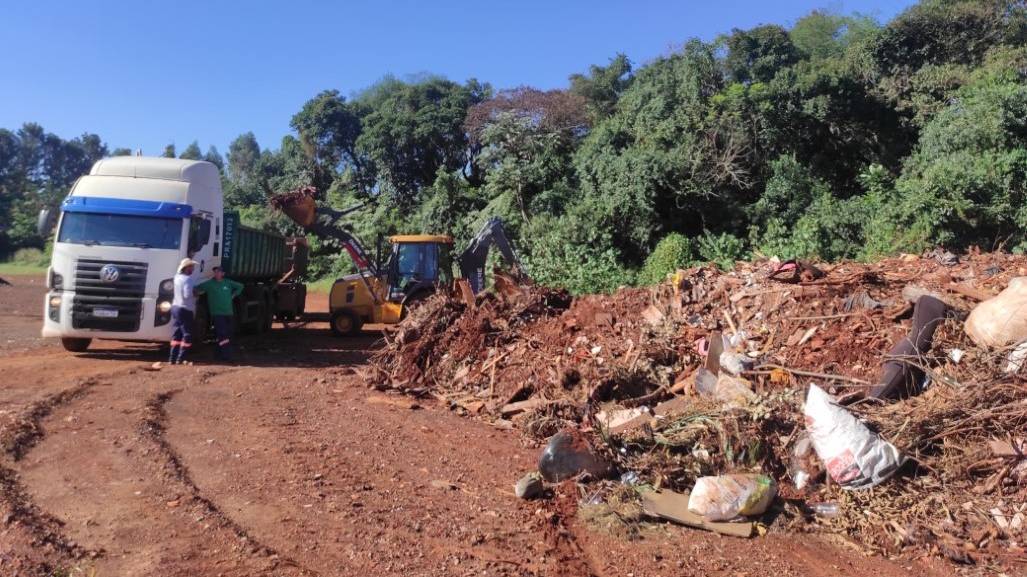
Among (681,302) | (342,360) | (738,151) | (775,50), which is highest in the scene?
(775,50)

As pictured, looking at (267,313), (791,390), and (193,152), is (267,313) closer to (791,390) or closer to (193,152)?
(791,390)

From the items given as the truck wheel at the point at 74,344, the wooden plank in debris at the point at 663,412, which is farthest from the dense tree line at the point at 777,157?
the truck wheel at the point at 74,344

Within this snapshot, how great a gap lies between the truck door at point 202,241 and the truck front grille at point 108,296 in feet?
2.85

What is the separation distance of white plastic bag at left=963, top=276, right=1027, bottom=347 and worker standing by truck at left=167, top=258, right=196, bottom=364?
10335 millimetres

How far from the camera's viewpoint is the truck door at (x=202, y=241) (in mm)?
12297

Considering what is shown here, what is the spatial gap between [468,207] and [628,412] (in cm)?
2212

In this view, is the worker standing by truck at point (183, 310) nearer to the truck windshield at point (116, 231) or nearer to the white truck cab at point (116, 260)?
the white truck cab at point (116, 260)

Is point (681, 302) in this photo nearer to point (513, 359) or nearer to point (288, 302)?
point (513, 359)

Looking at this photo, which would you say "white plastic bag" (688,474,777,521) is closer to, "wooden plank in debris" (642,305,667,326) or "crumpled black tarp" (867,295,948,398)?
"crumpled black tarp" (867,295,948,398)

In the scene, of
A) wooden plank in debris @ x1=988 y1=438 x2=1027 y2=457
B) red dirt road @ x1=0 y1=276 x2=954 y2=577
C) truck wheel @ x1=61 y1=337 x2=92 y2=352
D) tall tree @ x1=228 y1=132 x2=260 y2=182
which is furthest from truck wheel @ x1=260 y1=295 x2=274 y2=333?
tall tree @ x1=228 y1=132 x2=260 y2=182

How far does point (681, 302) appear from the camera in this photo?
31.2 ft

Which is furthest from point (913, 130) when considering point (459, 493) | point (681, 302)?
point (459, 493)

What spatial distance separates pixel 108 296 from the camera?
1168 centimetres

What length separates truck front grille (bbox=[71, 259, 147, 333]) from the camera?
1163cm
